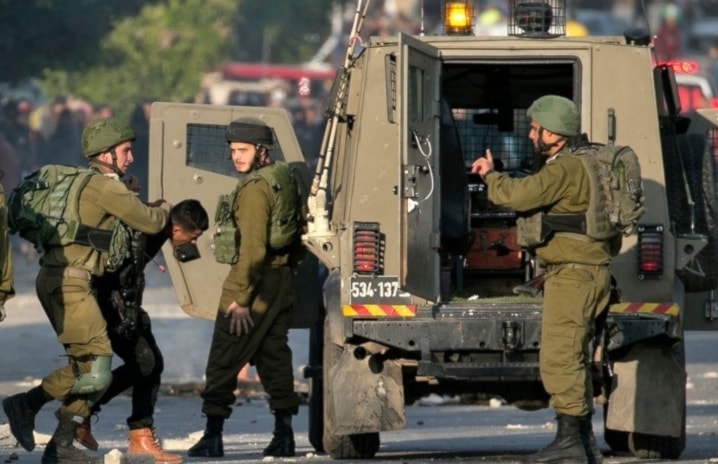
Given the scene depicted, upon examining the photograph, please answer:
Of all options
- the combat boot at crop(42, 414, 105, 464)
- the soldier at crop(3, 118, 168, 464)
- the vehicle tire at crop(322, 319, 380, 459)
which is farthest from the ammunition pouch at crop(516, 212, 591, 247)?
the combat boot at crop(42, 414, 105, 464)

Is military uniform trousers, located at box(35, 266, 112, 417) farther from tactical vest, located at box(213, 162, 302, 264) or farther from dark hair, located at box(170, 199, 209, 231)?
tactical vest, located at box(213, 162, 302, 264)

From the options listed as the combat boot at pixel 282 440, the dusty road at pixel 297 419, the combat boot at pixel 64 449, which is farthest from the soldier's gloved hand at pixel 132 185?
the combat boot at pixel 282 440

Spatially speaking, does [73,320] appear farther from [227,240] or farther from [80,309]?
[227,240]

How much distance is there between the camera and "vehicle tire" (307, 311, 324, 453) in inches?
504

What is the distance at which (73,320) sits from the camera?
432 inches

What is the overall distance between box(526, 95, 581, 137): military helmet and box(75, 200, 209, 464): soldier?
176 cm

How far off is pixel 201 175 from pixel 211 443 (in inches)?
68.4

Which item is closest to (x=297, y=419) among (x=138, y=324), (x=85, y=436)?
Answer: (x=85, y=436)

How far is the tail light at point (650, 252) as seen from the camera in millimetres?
11734

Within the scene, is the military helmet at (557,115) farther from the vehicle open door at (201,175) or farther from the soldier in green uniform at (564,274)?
the vehicle open door at (201,175)

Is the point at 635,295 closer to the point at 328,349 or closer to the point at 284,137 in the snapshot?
the point at 328,349

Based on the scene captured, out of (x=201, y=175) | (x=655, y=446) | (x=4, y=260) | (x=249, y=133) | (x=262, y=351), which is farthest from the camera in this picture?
(x=201, y=175)

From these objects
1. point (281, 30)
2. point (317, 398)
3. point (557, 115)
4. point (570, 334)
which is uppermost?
point (281, 30)

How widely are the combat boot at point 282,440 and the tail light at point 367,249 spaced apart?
133 cm
